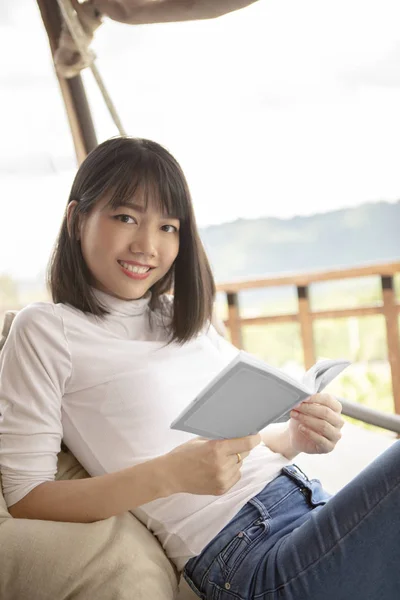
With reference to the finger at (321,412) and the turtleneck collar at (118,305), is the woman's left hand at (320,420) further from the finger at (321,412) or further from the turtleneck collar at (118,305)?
the turtleneck collar at (118,305)

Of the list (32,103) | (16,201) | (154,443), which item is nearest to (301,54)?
(32,103)

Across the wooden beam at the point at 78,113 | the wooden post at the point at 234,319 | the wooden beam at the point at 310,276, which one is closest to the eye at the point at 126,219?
the wooden beam at the point at 78,113

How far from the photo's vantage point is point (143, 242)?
44.3 inches

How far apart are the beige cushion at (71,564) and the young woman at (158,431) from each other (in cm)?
4

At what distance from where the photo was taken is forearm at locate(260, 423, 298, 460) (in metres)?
1.16

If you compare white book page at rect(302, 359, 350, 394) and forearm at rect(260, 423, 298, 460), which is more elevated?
white book page at rect(302, 359, 350, 394)

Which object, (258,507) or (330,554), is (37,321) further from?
(330,554)

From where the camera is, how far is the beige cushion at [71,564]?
87 centimetres

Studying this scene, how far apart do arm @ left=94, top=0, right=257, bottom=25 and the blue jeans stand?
977mm

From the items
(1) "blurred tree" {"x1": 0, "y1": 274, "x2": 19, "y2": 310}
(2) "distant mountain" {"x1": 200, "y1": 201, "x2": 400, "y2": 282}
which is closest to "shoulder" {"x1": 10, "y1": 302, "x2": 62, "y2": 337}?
(1) "blurred tree" {"x1": 0, "y1": 274, "x2": 19, "y2": 310}

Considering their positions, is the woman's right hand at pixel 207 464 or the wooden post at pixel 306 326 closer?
the woman's right hand at pixel 207 464

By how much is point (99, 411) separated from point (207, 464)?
275 mm

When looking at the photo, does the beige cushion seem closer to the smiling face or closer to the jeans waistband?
the jeans waistband

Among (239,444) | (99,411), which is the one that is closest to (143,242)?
(99,411)
